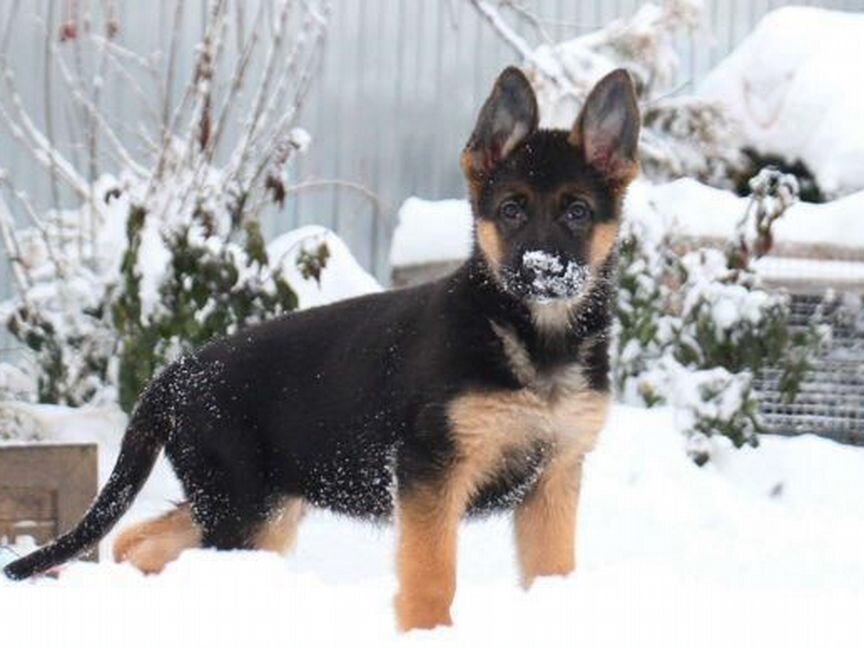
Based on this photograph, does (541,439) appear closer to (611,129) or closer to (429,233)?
(611,129)

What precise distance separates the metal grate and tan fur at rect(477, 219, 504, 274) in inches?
160

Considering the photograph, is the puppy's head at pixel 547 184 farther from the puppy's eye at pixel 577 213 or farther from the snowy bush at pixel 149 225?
the snowy bush at pixel 149 225

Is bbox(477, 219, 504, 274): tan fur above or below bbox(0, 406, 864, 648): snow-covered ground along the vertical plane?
above

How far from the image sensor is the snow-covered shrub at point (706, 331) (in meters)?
7.34

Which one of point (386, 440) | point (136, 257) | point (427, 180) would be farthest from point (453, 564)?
point (427, 180)

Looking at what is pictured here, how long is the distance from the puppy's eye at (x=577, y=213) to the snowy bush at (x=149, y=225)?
2778 millimetres

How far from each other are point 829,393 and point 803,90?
5.26ft

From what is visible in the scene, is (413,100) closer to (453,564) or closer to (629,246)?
(629,246)

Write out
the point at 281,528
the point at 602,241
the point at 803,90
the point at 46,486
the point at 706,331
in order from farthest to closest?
the point at 803,90
the point at 706,331
the point at 46,486
the point at 281,528
the point at 602,241

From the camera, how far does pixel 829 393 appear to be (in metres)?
8.17

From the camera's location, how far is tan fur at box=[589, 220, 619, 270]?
4.18 metres

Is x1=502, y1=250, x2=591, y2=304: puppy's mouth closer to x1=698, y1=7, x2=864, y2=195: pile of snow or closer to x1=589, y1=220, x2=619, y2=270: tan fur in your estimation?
x1=589, y1=220, x2=619, y2=270: tan fur

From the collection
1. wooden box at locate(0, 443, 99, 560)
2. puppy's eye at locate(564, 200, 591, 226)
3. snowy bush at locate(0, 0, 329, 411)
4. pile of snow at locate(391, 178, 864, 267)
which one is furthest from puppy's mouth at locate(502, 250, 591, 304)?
pile of snow at locate(391, 178, 864, 267)

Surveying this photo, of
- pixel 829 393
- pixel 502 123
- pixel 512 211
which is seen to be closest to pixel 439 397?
pixel 512 211
